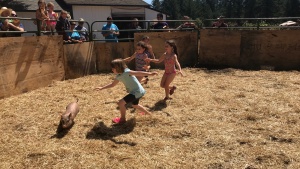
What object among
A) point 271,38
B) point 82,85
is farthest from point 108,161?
point 271,38

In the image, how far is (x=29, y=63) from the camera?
24.4ft

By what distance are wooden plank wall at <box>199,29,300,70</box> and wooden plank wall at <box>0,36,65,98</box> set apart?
17.8 feet

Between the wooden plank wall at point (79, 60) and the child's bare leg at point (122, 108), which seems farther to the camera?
the wooden plank wall at point (79, 60)

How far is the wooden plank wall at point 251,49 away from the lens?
418 inches

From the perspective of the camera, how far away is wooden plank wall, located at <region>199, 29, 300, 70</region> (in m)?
10.6

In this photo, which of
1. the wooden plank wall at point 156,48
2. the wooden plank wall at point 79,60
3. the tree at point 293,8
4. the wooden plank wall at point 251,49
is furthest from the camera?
the tree at point 293,8

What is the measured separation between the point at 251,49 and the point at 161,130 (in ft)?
23.6

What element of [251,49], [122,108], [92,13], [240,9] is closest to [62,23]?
[122,108]

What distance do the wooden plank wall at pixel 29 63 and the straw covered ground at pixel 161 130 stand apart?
0.38m

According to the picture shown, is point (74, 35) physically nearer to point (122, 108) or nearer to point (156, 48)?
point (156, 48)

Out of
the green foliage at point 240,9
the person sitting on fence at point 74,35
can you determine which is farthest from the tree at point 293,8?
the person sitting on fence at point 74,35

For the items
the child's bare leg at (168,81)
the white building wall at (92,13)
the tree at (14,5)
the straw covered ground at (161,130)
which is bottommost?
the straw covered ground at (161,130)

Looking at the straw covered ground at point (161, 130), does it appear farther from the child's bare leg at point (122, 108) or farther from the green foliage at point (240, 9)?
Result: the green foliage at point (240, 9)

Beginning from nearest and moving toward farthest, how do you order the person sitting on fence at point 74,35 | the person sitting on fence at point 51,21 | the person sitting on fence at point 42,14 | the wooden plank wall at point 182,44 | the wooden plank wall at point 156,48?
the person sitting on fence at point 42,14
the person sitting on fence at point 51,21
the person sitting on fence at point 74,35
the wooden plank wall at point 156,48
the wooden plank wall at point 182,44
